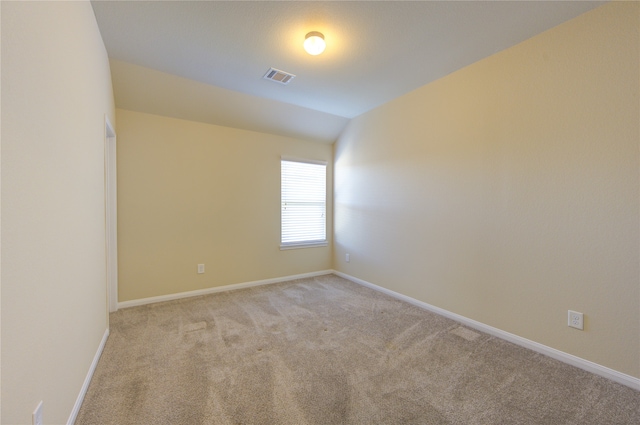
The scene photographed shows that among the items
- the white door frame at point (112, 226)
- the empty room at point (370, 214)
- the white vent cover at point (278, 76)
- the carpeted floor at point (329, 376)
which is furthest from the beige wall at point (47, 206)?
the white vent cover at point (278, 76)

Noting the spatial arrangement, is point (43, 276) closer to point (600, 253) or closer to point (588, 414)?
point (588, 414)

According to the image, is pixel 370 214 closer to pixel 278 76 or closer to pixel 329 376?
pixel 278 76

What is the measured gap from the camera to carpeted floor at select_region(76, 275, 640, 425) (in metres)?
1.54

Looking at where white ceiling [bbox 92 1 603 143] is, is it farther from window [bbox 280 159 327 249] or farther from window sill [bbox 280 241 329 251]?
window sill [bbox 280 241 329 251]

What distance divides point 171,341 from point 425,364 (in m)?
2.17

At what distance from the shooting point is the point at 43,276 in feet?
3.74

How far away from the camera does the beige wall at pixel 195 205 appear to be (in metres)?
3.14

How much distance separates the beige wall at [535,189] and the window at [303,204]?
148cm

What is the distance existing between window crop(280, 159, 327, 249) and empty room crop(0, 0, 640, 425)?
2.23 ft

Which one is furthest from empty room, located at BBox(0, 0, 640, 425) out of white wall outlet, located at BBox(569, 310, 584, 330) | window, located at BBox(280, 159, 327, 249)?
window, located at BBox(280, 159, 327, 249)

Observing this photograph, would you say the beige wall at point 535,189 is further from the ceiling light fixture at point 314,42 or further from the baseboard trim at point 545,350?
the ceiling light fixture at point 314,42

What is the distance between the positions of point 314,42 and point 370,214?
237cm

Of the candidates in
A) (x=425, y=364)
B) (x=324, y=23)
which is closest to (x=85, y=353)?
(x=425, y=364)

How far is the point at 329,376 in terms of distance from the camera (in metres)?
1.88
